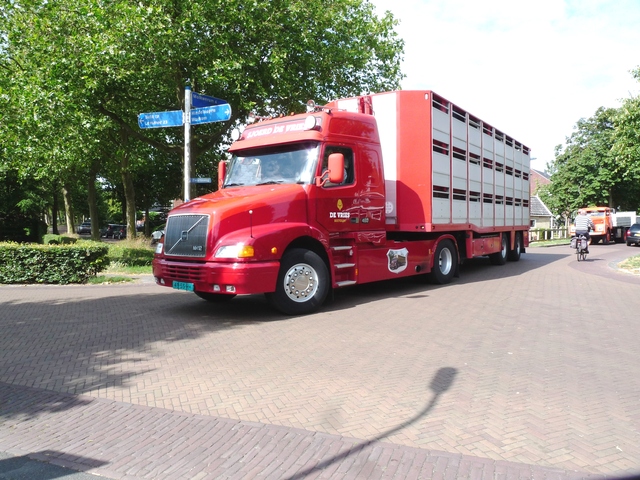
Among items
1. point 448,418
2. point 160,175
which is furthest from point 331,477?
point 160,175

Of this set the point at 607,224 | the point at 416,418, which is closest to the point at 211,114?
the point at 416,418

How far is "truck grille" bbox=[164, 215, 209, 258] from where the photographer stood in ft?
24.7

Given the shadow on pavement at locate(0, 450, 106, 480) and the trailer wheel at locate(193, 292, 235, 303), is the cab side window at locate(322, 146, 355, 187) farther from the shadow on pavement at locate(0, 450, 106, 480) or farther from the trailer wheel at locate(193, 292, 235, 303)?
the shadow on pavement at locate(0, 450, 106, 480)

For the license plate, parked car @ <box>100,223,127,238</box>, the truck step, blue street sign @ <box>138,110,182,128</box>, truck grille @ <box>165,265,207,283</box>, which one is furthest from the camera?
parked car @ <box>100,223,127,238</box>

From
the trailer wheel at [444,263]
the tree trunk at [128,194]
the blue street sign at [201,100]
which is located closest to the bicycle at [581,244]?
the trailer wheel at [444,263]

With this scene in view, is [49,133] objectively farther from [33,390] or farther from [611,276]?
[611,276]

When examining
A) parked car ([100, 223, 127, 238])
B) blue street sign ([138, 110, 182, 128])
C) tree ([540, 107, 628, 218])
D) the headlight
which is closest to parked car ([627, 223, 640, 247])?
tree ([540, 107, 628, 218])

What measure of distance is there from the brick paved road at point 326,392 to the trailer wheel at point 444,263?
2772 millimetres

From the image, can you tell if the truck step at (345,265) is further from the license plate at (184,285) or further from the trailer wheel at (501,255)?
the trailer wheel at (501,255)

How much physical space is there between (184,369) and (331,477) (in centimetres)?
258

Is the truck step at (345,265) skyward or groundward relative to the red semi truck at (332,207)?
groundward

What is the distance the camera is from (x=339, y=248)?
28.3ft

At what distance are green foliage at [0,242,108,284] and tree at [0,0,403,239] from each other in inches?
194

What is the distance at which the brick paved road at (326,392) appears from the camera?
3.25m
